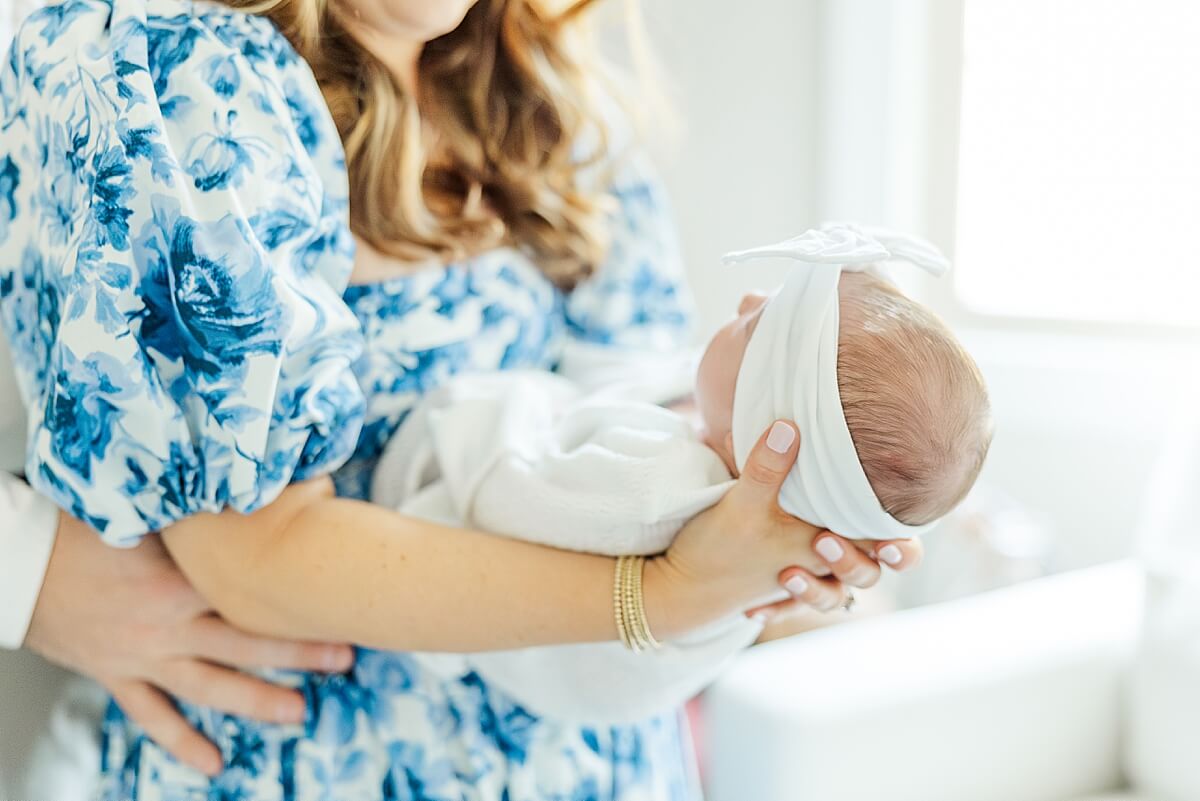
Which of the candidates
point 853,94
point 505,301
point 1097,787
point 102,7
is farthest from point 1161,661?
point 102,7

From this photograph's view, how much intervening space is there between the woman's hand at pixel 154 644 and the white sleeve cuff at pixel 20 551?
11 mm

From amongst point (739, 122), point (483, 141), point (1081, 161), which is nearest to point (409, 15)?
point (483, 141)

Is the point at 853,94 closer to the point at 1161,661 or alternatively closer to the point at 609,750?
the point at 1161,661

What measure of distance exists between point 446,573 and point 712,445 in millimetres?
241

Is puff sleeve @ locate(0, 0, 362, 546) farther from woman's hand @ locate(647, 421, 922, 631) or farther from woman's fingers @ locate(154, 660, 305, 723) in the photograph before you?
woman's hand @ locate(647, 421, 922, 631)

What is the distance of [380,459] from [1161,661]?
965mm

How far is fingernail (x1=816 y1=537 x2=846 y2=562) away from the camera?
2.78 feet

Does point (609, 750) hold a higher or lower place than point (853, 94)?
lower

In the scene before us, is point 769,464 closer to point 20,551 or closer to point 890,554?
point 890,554

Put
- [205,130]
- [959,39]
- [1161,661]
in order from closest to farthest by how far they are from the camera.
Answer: [205,130]
[1161,661]
[959,39]

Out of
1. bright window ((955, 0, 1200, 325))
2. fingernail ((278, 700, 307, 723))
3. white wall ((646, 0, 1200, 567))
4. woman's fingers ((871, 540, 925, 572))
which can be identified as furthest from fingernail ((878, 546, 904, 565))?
bright window ((955, 0, 1200, 325))

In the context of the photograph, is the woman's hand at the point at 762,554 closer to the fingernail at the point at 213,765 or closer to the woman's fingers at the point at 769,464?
the woman's fingers at the point at 769,464

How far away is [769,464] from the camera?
0.80 m

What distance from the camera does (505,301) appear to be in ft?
3.34
